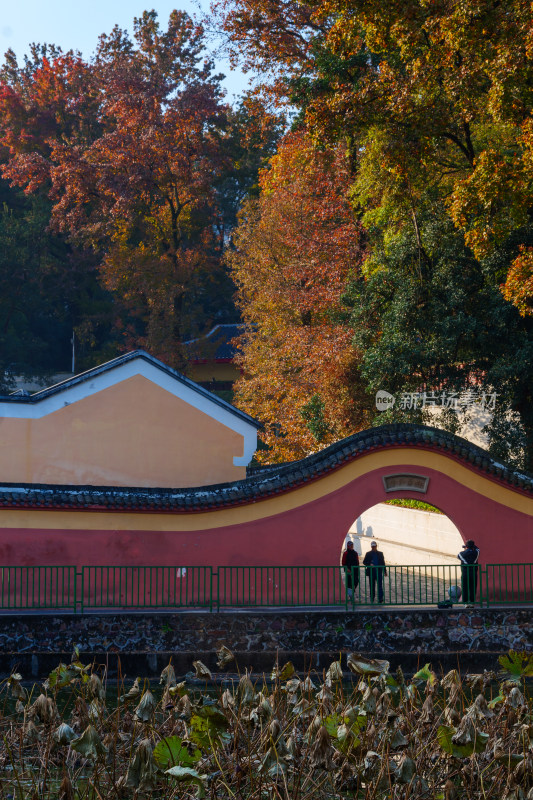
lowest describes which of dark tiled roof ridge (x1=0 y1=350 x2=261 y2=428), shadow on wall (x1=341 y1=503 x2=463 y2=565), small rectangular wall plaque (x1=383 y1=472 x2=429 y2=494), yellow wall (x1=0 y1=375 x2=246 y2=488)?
shadow on wall (x1=341 y1=503 x2=463 y2=565)

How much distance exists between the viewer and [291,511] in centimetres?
1605

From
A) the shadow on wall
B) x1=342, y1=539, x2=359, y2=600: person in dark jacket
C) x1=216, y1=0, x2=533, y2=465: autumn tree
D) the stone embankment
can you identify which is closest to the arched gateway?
x1=342, y1=539, x2=359, y2=600: person in dark jacket

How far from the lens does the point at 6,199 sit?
41.7m

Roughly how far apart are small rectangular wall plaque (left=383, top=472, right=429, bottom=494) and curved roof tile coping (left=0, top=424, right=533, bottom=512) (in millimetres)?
601

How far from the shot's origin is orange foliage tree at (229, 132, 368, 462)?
2527 cm

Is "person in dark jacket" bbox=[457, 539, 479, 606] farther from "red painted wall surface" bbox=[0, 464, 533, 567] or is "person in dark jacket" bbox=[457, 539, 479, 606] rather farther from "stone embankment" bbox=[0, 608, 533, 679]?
"stone embankment" bbox=[0, 608, 533, 679]

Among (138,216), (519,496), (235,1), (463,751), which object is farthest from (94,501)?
(138,216)

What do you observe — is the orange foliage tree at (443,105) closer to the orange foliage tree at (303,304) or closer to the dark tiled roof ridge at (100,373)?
the orange foliage tree at (303,304)

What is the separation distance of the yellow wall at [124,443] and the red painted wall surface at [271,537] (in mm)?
2721

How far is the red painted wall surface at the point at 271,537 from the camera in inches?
621

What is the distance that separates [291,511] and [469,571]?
3457mm

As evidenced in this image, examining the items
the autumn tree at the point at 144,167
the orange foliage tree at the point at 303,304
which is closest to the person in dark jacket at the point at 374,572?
the orange foliage tree at the point at 303,304

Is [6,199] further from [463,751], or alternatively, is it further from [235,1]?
[463,751]

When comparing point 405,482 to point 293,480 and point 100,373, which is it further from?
point 100,373
